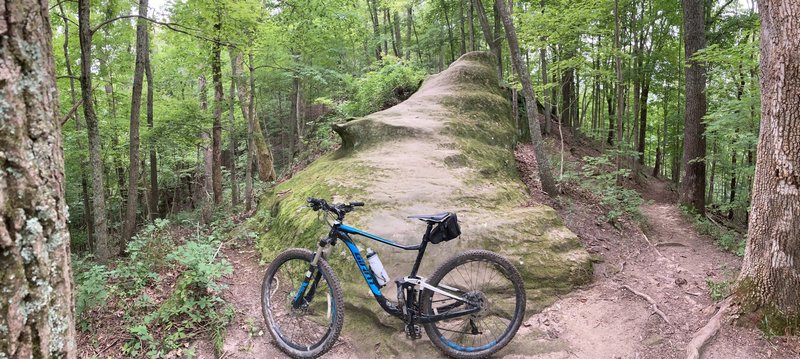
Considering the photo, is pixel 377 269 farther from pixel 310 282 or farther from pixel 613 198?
pixel 613 198

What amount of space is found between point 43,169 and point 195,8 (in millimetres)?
6820

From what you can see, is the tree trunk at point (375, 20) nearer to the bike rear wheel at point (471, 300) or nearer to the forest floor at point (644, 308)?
the forest floor at point (644, 308)

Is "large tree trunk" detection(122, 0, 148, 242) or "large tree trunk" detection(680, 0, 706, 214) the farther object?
"large tree trunk" detection(680, 0, 706, 214)

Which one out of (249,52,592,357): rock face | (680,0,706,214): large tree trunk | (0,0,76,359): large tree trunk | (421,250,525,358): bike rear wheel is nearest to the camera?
(0,0,76,359): large tree trunk

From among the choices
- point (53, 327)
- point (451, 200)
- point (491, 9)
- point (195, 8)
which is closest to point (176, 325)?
point (53, 327)

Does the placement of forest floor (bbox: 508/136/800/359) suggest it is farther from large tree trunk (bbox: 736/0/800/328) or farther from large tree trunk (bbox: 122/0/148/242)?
large tree trunk (bbox: 122/0/148/242)

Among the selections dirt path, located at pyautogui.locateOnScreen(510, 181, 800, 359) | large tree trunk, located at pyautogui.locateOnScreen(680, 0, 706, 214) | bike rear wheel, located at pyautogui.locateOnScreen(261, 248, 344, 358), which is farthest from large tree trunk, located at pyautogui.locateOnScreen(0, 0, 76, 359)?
large tree trunk, located at pyautogui.locateOnScreen(680, 0, 706, 214)

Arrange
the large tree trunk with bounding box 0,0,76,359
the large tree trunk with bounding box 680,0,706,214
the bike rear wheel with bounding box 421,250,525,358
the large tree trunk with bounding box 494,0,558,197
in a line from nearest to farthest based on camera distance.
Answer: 1. the large tree trunk with bounding box 0,0,76,359
2. the bike rear wheel with bounding box 421,250,525,358
3. the large tree trunk with bounding box 494,0,558,197
4. the large tree trunk with bounding box 680,0,706,214

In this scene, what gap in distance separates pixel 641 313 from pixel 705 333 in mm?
651

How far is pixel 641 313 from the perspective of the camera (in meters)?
4.43

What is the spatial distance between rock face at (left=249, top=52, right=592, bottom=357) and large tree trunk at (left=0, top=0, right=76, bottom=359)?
2889mm

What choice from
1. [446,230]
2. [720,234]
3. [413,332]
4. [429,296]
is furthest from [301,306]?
[720,234]

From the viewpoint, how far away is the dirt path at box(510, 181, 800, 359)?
3752 mm

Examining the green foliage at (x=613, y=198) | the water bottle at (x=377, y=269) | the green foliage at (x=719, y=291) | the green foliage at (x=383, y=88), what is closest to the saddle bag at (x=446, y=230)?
the water bottle at (x=377, y=269)
